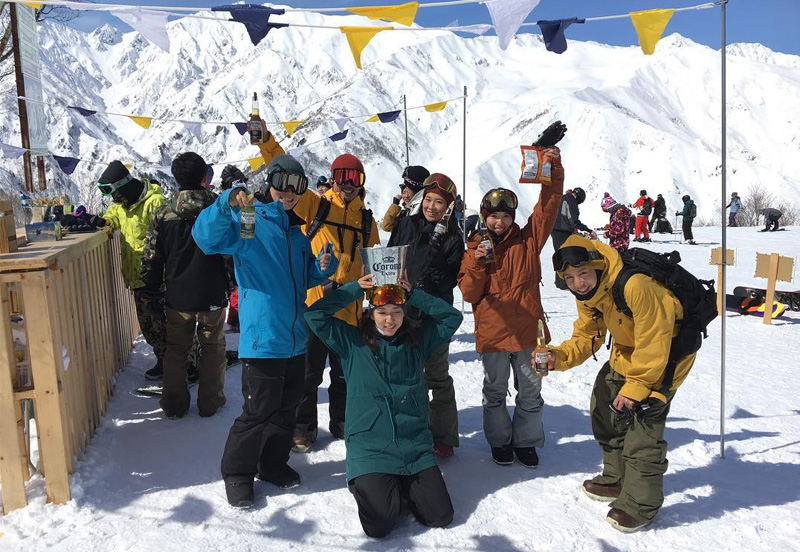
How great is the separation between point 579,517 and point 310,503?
156 cm

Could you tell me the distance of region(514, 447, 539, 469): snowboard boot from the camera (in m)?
3.72

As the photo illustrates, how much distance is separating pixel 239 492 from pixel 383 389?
1022 millimetres

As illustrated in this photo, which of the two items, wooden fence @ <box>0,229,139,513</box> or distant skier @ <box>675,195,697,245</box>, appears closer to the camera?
wooden fence @ <box>0,229,139,513</box>

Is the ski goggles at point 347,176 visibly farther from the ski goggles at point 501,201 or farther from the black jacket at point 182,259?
the black jacket at point 182,259

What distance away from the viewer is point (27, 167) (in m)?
11.8

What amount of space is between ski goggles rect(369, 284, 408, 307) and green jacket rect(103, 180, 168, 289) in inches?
110

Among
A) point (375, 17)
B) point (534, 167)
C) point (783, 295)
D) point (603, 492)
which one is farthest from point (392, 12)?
point (783, 295)

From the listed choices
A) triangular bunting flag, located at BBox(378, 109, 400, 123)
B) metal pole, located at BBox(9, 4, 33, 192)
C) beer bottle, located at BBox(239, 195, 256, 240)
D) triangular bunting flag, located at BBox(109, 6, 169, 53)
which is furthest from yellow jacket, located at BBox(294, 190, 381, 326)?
metal pole, located at BBox(9, 4, 33, 192)

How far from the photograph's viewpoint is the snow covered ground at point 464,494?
288cm

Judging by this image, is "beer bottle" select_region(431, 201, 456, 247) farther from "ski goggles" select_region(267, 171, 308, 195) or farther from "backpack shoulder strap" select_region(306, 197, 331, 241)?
"ski goggles" select_region(267, 171, 308, 195)

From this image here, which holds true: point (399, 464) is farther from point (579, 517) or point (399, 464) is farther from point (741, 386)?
point (741, 386)

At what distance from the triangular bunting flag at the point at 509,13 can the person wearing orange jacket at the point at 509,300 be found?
131cm

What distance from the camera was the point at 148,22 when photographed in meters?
4.06

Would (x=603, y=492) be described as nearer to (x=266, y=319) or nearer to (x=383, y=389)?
(x=383, y=389)
